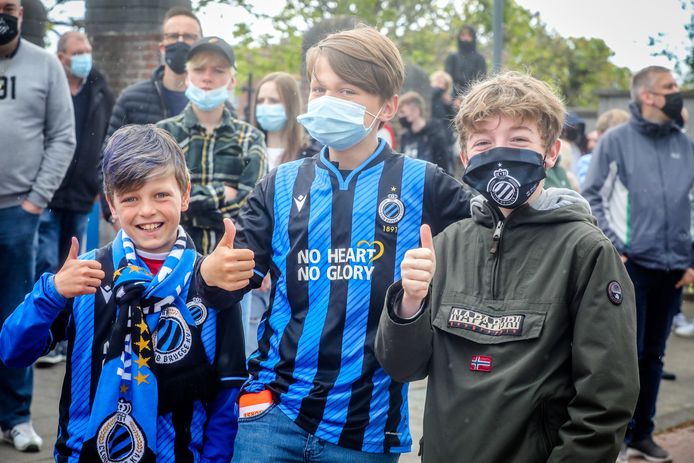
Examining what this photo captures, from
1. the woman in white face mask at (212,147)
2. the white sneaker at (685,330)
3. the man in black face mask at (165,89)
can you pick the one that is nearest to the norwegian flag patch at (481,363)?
the woman in white face mask at (212,147)

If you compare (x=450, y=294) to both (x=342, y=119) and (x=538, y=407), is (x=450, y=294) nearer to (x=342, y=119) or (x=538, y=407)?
(x=538, y=407)

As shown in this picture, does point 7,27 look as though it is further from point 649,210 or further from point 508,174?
point 649,210

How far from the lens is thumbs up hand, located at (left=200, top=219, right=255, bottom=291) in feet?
9.61

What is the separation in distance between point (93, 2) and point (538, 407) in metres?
8.30

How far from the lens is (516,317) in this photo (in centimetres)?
278

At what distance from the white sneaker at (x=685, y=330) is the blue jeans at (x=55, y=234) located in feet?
20.7

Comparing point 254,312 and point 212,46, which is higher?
point 212,46

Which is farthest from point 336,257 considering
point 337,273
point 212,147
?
point 212,147

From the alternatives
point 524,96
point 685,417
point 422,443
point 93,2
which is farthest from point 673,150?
point 93,2

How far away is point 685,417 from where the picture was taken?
698 centimetres

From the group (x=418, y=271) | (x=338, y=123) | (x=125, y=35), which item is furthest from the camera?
(x=125, y=35)

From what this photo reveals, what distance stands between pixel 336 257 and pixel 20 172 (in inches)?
108

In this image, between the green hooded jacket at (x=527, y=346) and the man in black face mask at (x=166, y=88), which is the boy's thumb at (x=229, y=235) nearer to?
the green hooded jacket at (x=527, y=346)

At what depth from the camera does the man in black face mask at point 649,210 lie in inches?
233
